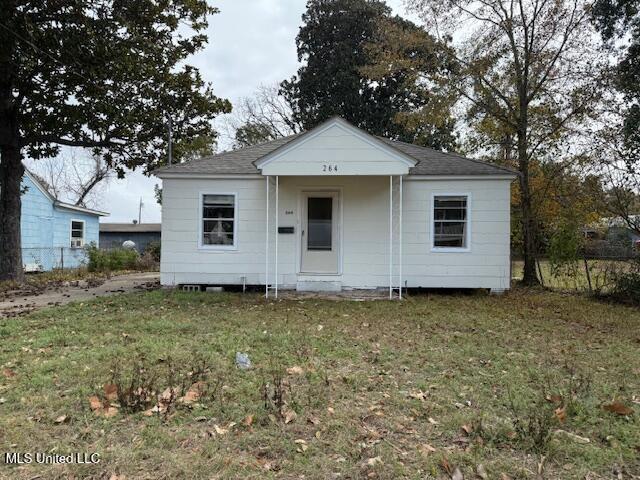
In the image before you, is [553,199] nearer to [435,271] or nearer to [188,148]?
[435,271]

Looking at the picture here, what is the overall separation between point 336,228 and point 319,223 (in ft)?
1.44

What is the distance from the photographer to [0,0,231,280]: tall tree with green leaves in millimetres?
10672

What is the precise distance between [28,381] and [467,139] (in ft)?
48.8

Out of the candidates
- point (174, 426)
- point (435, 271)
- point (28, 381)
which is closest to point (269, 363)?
point (174, 426)

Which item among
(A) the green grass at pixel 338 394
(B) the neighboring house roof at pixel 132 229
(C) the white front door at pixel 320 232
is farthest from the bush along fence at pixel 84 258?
(A) the green grass at pixel 338 394

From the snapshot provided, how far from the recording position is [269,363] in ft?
15.3

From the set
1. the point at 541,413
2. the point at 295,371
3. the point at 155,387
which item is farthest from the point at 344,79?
the point at 541,413

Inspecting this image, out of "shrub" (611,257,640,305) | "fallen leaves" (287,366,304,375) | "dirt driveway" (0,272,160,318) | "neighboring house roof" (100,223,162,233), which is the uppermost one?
"neighboring house roof" (100,223,162,233)

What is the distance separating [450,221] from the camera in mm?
10344

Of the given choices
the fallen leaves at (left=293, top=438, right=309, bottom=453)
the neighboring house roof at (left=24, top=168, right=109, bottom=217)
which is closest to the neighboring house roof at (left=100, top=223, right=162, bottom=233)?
the neighboring house roof at (left=24, top=168, right=109, bottom=217)

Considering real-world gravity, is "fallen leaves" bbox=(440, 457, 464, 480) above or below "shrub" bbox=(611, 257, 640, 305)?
below

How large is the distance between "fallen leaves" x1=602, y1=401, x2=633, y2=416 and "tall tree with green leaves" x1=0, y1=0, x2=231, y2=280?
12.2 meters

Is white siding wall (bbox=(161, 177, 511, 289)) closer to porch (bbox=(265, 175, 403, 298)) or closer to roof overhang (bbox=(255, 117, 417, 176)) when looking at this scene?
porch (bbox=(265, 175, 403, 298))

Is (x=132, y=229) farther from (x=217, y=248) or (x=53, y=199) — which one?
(x=217, y=248)
